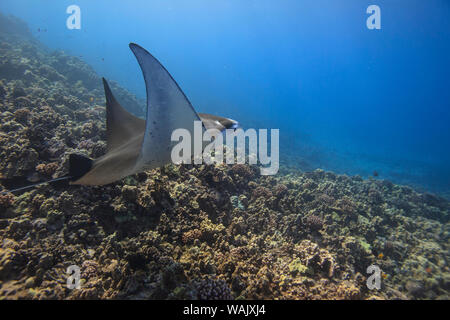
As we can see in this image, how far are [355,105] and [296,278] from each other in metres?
194

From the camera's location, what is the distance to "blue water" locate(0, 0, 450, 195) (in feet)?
150

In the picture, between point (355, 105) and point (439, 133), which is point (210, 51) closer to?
point (355, 105)

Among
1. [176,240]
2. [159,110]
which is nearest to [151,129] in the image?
[159,110]

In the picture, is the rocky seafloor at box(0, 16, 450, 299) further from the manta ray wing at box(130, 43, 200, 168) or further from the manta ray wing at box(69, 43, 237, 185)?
the manta ray wing at box(130, 43, 200, 168)

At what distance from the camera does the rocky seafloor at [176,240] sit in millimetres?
2646

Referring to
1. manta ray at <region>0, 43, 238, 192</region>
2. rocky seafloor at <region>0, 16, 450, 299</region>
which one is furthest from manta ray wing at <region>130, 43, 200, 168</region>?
rocky seafloor at <region>0, 16, 450, 299</region>

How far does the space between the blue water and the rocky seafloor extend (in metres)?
18.3

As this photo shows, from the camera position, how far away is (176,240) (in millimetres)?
3473

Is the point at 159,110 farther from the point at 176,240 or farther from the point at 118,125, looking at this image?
the point at 118,125

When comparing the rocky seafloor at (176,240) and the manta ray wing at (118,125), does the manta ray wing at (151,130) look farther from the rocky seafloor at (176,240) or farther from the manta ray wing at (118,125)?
the manta ray wing at (118,125)

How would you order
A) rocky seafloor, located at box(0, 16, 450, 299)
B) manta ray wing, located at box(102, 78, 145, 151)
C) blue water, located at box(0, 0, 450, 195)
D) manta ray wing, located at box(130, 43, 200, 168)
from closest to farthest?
manta ray wing, located at box(130, 43, 200, 168), rocky seafloor, located at box(0, 16, 450, 299), manta ray wing, located at box(102, 78, 145, 151), blue water, located at box(0, 0, 450, 195)

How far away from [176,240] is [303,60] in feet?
583

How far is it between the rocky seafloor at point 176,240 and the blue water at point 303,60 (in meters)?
18.3

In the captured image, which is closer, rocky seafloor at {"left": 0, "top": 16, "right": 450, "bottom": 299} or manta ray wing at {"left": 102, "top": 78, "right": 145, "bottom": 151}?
rocky seafloor at {"left": 0, "top": 16, "right": 450, "bottom": 299}
